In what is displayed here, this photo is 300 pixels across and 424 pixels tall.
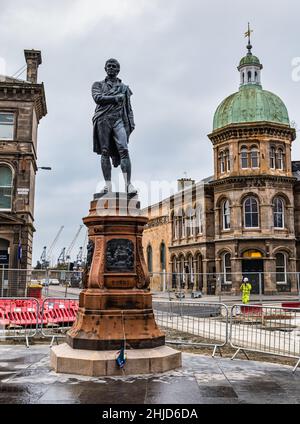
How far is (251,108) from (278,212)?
9281 millimetres

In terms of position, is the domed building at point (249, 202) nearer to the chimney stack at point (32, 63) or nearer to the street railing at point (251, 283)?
the street railing at point (251, 283)

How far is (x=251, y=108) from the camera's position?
40.4 meters

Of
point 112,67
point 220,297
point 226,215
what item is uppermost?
point 226,215

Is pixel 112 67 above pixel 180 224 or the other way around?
the other way around

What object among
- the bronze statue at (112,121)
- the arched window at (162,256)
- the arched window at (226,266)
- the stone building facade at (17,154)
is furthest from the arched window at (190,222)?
the bronze statue at (112,121)

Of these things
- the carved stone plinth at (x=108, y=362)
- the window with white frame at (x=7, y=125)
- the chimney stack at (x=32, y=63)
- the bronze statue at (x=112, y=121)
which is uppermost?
the chimney stack at (x=32, y=63)

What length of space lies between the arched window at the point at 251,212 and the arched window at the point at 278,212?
166 cm

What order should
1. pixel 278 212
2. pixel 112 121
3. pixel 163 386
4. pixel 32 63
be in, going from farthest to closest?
1. pixel 278 212
2. pixel 32 63
3. pixel 112 121
4. pixel 163 386

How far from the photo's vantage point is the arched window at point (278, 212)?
39.2m

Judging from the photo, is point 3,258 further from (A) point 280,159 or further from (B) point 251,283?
(A) point 280,159

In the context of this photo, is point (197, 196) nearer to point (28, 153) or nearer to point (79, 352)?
point (28, 153)

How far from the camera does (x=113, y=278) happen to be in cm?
802

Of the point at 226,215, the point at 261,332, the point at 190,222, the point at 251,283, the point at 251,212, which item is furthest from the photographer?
the point at 190,222

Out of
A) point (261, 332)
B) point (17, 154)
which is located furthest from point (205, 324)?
point (17, 154)
